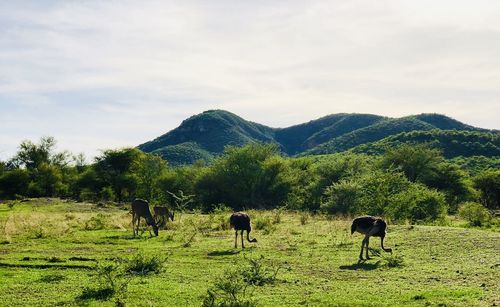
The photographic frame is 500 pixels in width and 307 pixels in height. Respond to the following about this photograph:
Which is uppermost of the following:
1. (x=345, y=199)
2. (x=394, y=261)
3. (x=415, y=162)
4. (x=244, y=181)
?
(x=415, y=162)

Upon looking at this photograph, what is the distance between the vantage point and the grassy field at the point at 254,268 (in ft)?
43.8

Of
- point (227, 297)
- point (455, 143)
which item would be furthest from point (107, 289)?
point (455, 143)

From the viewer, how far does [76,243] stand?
2503 cm

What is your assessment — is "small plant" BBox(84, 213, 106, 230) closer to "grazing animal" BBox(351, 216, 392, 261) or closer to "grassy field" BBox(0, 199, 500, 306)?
"grassy field" BBox(0, 199, 500, 306)

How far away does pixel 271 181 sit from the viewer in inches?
2537

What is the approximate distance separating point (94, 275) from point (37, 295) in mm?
2747

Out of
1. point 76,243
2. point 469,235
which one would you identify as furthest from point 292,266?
point 76,243

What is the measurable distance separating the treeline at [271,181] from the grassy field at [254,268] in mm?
15551

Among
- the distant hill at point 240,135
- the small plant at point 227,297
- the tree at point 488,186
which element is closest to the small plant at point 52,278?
the small plant at point 227,297

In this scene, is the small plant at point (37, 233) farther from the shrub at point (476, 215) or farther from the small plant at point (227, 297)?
the shrub at point (476, 215)

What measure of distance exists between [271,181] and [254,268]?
160 feet

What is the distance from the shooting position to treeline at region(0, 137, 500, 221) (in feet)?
143

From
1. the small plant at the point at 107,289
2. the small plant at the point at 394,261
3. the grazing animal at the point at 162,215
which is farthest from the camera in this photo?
the grazing animal at the point at 162,215

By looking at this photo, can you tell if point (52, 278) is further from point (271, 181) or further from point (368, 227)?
point (271, 181)
